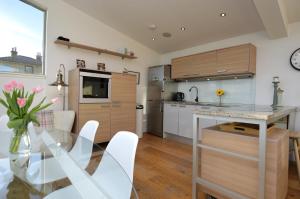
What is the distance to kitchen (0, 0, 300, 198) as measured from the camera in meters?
2.44

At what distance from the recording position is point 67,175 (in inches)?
52.8

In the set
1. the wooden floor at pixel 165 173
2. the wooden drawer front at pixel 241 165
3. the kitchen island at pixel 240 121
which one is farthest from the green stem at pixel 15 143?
the wooden drawer front at pixel 241 165

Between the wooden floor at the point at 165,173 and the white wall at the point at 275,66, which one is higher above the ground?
the white wall at the point at 275,66

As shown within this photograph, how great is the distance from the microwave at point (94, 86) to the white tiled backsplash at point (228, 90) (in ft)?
6.76

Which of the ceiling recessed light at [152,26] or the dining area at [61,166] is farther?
the ceiling recessed light at [152,26]


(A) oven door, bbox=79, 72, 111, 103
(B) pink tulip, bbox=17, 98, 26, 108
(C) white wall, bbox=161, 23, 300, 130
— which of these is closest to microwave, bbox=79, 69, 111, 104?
(A) oven door, bbox=79, 72, 111, 103

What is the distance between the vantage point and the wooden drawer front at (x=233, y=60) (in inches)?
123

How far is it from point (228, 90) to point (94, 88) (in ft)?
9.17

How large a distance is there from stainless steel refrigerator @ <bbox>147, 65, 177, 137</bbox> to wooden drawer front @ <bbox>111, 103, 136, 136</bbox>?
762 millimetres

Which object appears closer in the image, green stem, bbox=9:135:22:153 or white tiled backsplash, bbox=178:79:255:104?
green stem, bbox=9:135:22:153

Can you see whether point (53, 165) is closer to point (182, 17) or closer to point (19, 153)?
point (19, 153)

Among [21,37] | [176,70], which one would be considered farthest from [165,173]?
[21,37]

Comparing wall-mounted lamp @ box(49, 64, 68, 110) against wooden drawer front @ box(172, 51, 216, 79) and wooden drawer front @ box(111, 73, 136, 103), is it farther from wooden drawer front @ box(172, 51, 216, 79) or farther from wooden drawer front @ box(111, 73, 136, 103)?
wooden drawer front @ box(172, 51, 216, 79)

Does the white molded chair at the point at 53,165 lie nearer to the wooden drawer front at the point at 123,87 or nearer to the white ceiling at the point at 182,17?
the wooden drawer front at the point at 123,87
